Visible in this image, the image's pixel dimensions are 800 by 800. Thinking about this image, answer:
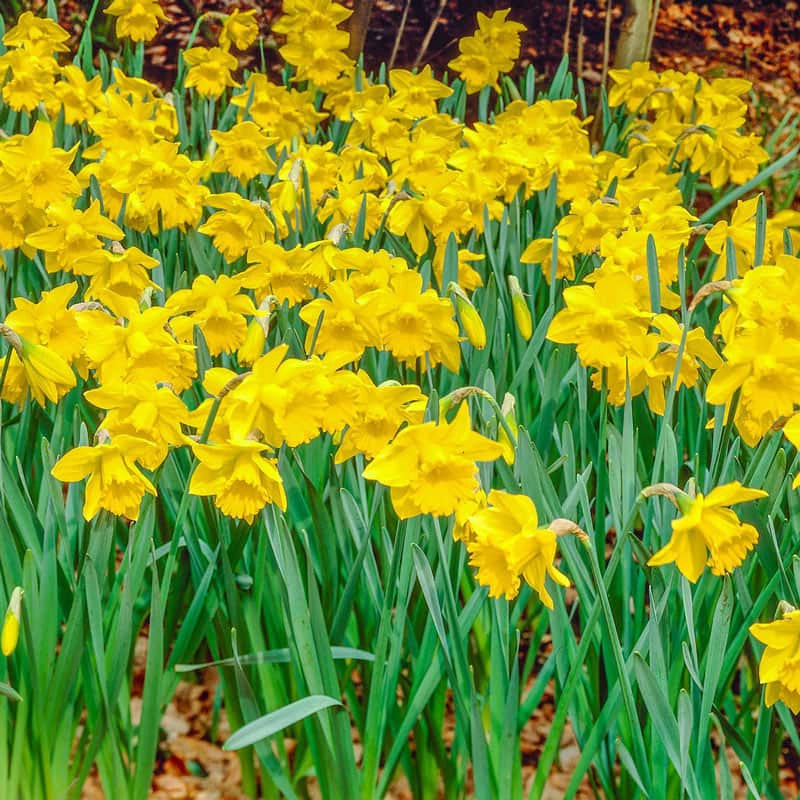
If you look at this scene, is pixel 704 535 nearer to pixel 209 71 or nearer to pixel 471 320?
pixel 471 320

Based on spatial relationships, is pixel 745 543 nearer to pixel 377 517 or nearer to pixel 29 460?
pixel 377 517

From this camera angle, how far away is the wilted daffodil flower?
130 cm

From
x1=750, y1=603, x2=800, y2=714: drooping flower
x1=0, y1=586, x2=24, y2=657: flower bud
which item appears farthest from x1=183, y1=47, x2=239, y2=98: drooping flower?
x1=750, y1=603, x2=800, y2=714: drooping flower

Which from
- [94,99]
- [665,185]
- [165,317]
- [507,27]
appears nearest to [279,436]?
[165,317]

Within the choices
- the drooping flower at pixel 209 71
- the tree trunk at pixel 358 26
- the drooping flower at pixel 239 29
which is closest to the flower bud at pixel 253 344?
the drooping flower at pixel 209 71

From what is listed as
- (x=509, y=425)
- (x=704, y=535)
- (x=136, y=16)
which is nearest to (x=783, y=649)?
(x=704, y=535)

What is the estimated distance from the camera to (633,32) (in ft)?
13.4

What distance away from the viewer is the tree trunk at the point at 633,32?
4.09 m

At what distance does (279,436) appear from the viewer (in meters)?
1.41

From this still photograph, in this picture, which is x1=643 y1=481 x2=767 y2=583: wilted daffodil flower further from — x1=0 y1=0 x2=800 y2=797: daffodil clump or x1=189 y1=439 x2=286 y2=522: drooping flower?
x1=189 y1=439 x2=286 y2=522: drooping flower

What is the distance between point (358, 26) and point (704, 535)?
3.26m

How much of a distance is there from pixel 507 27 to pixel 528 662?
2.42 meters

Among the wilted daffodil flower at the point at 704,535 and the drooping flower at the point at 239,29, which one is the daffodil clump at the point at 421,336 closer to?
the wilted daffodil flower at the point at 704,535

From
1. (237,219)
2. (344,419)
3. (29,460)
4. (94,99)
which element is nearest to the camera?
(344,419)
